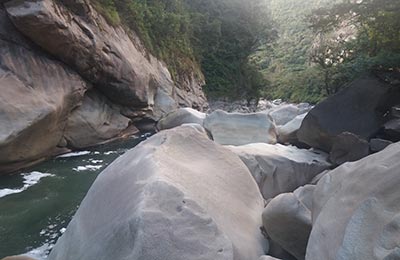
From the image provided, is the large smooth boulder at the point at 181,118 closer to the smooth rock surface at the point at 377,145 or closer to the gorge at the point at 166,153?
the gorge at the point at 166,153

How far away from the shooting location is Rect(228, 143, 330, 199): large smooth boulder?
6.11 metres

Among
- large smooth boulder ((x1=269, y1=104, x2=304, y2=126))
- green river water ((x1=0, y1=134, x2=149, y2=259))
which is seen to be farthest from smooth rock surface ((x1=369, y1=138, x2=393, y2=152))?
large smooth boulder ((x1=269, y1=104, x2=304, y2=126))

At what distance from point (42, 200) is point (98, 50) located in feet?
20.4

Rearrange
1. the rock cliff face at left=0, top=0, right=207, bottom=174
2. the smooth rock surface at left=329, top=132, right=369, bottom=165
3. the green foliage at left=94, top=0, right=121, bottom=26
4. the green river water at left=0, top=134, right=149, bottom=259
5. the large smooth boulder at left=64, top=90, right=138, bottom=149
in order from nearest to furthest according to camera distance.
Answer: the green river water at left=0, top=134, right=149, bottom=259 → the smooth rock surface at left=329, top=132, right=369, bottom=165 → the rock cliff face at left=0, top=0, right=207, bottom=174 → the large smooth boulder at left=64, top=90, right=138, bottom=149 → the green foliage at left=94, top=0, right=121, bottom=26

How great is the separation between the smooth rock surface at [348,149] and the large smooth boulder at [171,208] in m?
2.65

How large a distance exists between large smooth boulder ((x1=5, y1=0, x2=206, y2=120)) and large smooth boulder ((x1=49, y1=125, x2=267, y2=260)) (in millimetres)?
6600

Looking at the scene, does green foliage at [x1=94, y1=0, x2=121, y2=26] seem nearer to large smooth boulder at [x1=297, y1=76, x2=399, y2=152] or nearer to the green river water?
the green river water

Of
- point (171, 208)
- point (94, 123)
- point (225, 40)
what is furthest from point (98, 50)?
point (225, 40)

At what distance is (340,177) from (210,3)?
29.7m

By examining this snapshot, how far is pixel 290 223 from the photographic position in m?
3.71

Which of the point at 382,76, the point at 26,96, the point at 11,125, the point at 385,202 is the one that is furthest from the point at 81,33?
the point at 385,202

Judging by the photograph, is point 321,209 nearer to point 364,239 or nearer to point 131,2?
point 364,239

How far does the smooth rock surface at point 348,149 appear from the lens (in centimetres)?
638

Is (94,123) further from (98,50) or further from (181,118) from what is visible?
(181,118)
